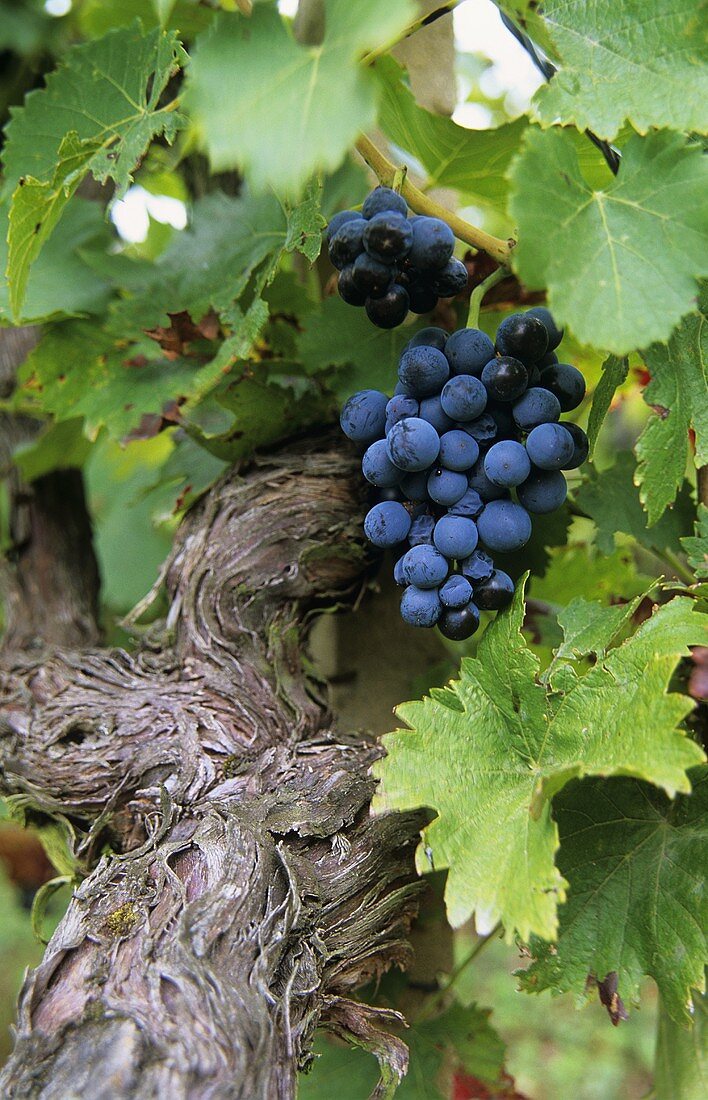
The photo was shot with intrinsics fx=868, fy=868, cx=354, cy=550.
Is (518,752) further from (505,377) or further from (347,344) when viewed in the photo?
(347,344)

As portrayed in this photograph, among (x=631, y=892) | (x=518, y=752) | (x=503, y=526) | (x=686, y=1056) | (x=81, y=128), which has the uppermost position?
(x=81, y=128)

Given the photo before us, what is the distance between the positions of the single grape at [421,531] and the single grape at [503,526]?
4 cm

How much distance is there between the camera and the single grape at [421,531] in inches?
27.8

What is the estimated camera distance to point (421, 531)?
0.71m

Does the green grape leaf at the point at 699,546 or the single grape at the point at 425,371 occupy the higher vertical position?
the single grape at the point at 425,371

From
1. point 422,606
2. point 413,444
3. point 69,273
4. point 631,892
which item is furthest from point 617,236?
point 69,273

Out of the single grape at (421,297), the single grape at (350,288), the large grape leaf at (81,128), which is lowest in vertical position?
the single grape at (421,297)

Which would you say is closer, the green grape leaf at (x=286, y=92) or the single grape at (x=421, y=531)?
the green grape leaf at (x=286, y=92)

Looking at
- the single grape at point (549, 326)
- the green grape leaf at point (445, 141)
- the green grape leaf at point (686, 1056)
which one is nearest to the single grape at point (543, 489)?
the single grape at point (549, 326)

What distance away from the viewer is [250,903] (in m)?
0.61

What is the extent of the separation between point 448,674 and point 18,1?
46.7 inches

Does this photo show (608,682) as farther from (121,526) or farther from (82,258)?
(121,526)

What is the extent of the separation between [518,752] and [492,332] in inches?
18.5

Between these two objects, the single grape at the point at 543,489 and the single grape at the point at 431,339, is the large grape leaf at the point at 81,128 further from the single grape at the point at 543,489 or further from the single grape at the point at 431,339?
the single grape at the point at 543,489
